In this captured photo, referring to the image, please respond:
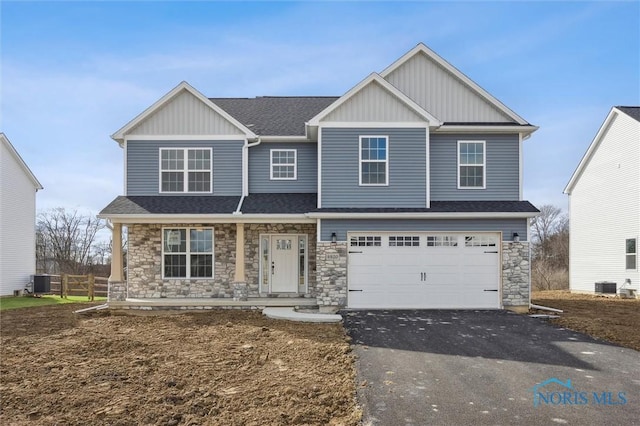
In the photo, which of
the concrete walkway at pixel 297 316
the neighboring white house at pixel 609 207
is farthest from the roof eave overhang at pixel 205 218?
the neighboring white house at pixel 609 207

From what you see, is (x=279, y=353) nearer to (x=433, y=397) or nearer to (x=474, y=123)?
(x=433, y=397)

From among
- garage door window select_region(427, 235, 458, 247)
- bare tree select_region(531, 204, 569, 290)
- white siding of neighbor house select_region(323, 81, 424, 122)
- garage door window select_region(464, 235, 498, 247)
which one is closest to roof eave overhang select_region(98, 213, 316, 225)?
white siding of neighbor house select_region(323, 81, 424, 122)

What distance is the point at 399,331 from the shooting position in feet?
33.7

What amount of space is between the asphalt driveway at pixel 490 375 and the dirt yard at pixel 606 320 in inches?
22.0

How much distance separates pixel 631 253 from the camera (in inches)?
745

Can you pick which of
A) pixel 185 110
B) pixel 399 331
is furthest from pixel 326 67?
pixel 399 331

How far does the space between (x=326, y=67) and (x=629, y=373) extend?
1149cm

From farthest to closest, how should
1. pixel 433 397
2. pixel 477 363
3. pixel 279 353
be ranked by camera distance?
pixel 279 353
pixel 477 363
pixel 433 397

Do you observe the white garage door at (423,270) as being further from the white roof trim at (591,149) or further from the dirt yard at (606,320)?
the white roof trim at (591,149)

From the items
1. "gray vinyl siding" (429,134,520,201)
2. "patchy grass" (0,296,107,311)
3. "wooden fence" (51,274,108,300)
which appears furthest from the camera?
"wooden fence" (51,274,108,300)

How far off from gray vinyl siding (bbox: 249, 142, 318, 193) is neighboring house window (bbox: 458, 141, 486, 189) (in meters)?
4.69

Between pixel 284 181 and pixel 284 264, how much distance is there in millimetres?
2773

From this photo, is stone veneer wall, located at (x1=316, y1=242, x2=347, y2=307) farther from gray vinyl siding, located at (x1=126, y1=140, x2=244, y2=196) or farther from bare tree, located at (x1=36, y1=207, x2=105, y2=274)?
bare tree, located at (x1=36, y1=207, x2=105, y2=274)

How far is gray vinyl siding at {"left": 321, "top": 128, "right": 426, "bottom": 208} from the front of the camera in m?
13.8
